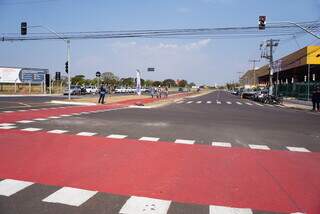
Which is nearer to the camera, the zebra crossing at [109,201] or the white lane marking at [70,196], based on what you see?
the zebra crossing at [109,201]

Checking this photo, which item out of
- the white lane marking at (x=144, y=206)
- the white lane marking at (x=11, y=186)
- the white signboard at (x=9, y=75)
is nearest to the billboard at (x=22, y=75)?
the white signboard at (x=9, y=75)

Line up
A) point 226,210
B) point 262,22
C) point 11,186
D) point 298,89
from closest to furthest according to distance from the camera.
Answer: point 226,210 → point 11,186 → point 262,22 → point 298,89

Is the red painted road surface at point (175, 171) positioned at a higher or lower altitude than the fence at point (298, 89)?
lower

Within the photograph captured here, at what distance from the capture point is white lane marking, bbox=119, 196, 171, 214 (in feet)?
18.6

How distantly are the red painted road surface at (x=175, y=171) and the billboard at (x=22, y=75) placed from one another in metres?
59.7

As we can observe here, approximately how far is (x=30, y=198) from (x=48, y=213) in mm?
816

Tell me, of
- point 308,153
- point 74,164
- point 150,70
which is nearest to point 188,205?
point 74,164

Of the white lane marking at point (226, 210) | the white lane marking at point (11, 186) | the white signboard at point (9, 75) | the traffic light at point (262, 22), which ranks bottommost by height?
the white lane marking at point (226, 210)

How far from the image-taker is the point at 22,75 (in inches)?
2756

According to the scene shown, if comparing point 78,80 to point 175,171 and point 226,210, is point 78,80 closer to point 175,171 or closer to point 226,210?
point 175,171

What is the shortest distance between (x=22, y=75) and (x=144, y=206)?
68531 millimetres

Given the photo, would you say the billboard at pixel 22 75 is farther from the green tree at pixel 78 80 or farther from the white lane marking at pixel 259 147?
the green tree at pixel 78 80

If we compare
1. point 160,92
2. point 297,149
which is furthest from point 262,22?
point 160,92

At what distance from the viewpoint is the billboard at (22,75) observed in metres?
67.8
